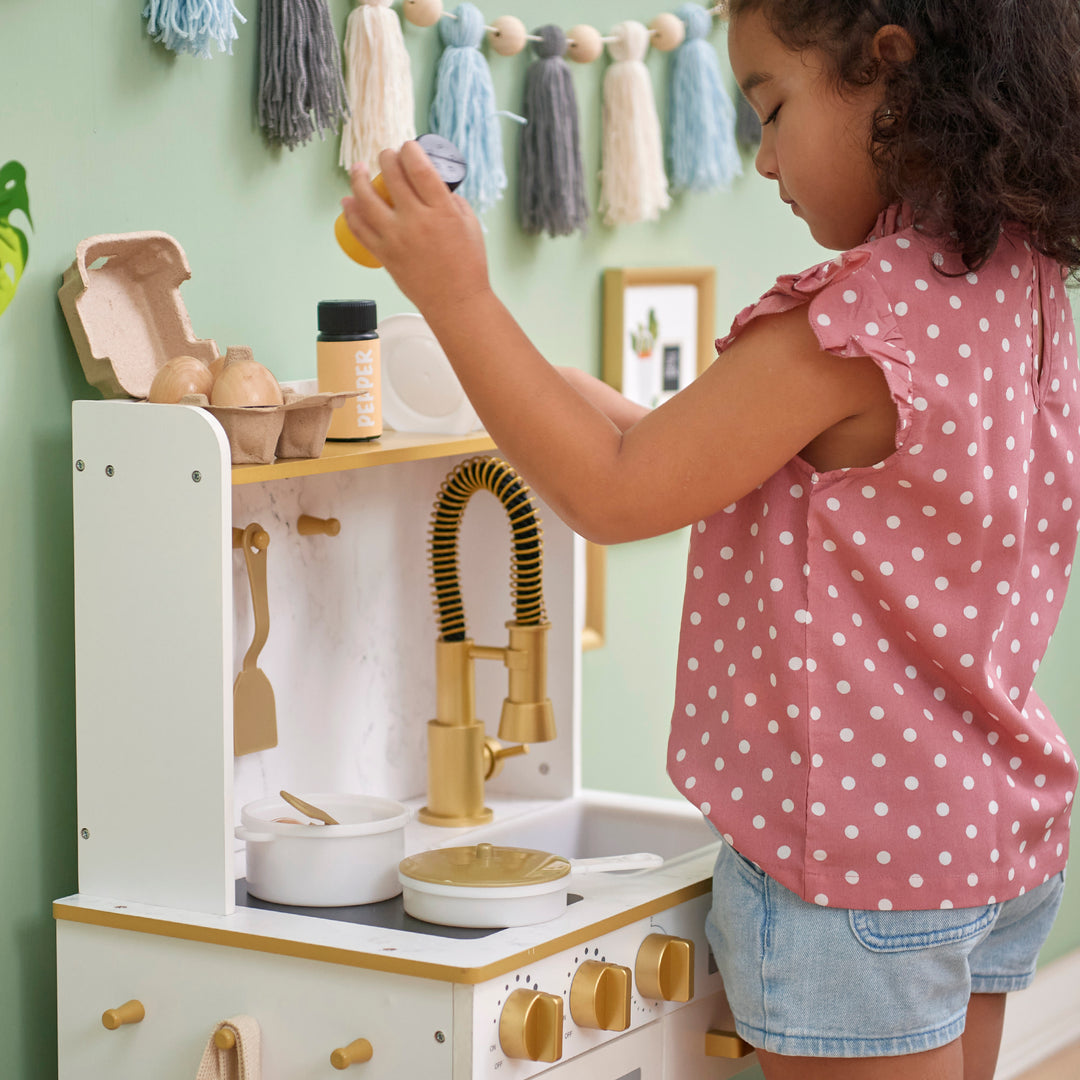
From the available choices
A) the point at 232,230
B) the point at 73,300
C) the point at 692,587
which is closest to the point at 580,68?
the point at 232,230

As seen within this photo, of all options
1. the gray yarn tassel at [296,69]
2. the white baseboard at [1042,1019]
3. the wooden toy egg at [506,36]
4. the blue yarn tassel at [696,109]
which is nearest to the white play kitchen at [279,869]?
the gray yarn tassel at [296,69]

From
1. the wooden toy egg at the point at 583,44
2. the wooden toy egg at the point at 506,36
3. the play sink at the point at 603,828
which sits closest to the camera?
the play sink at the point at 603,828

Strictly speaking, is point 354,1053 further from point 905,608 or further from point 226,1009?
point 905,608

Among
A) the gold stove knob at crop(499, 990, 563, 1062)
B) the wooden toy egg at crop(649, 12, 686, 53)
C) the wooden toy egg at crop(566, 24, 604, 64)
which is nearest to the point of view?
the gold stove knob at crop(499, 990, 563, 1062)

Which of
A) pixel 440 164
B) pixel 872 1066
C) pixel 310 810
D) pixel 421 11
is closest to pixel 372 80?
pixel 421 11

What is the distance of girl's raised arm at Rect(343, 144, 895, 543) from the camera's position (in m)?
0.95

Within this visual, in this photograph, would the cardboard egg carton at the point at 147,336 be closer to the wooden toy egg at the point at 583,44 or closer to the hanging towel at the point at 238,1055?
the hanging towel at the point at 238,1055

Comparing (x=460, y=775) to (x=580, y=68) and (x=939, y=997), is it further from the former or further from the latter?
(x=580, y=68)

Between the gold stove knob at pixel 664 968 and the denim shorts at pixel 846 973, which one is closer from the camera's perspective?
the denim shorts at pixel 846 973

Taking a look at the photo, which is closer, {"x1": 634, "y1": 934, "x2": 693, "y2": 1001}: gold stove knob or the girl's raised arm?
the girl's raised arm

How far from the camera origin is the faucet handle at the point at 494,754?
151cm

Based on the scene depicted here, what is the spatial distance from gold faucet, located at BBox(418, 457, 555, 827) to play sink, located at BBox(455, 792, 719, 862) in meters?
0.04

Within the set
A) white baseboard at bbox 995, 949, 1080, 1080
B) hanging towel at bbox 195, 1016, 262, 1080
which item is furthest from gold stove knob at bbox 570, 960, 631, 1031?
white baseboard at bbox 995, 949, 1080, 1080

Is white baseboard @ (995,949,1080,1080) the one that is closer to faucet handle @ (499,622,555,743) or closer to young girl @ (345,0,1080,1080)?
faucet handle @ (499,622,555,743)
